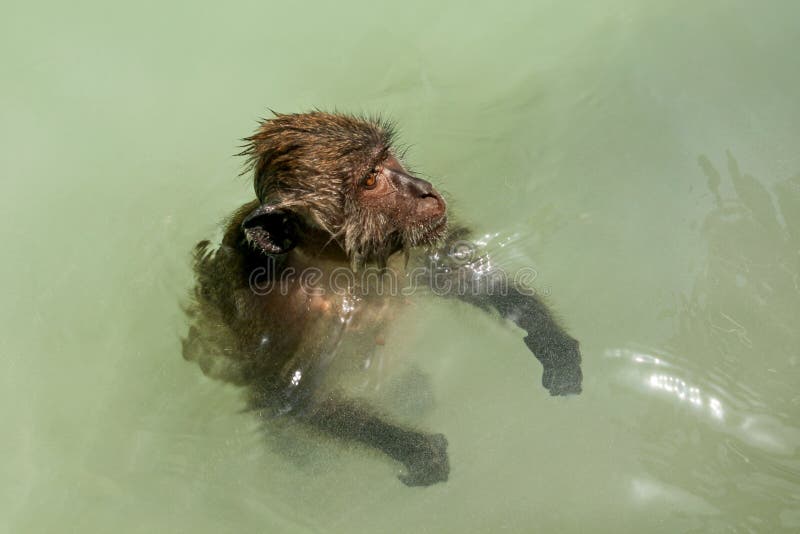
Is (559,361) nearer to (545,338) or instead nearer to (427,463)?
(545,338)

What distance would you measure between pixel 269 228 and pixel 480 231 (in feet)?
6.19

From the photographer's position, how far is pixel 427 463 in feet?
14.4

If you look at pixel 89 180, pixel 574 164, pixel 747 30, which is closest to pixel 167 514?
pixel 89 180

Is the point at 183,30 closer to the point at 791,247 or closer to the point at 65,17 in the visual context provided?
the point at 65,17

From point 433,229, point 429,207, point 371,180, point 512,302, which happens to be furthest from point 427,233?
point 512,302

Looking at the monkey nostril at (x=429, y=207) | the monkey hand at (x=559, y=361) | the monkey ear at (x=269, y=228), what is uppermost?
the monkey nostril at (x=429, y=207)

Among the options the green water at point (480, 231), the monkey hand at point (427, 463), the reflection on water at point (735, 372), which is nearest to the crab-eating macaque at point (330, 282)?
the monkey hand at point (427, 463)

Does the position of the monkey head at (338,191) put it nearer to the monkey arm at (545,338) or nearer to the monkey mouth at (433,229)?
the monkey mouth at (433,229)

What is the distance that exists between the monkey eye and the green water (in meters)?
1.11

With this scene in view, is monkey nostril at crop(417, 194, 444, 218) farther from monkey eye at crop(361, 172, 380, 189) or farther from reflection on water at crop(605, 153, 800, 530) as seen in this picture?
reflection on water at crop(605, 153, 800, 530)

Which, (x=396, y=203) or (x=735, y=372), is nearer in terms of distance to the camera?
(x=396, y=203)

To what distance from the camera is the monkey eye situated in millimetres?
4281

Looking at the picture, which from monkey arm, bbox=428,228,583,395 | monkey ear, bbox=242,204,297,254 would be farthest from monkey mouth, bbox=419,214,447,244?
monkey ear, bbox=242,204,297,254

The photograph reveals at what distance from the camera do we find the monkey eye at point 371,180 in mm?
4281
